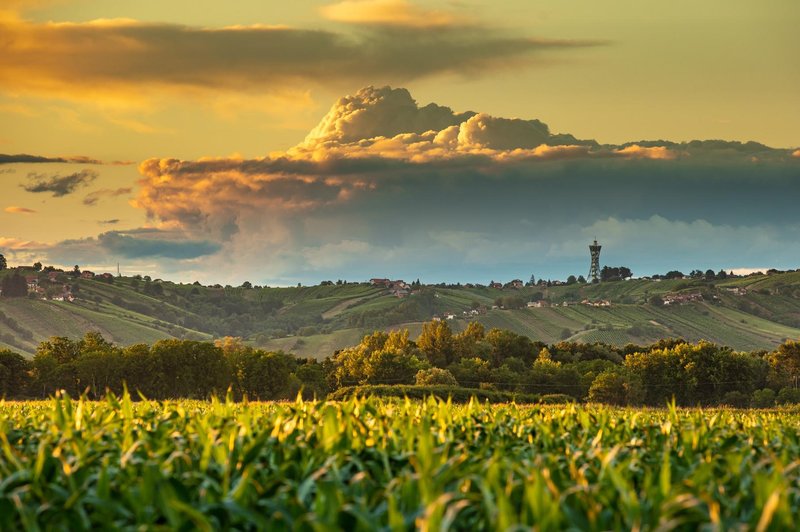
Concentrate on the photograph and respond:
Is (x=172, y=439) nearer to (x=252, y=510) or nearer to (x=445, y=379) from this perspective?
(x=252, y=510)

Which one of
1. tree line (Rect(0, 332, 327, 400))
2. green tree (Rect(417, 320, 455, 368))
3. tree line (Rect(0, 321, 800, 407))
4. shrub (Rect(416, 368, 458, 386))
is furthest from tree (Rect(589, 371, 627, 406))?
tree line (Rect(0, 332, 327, 400))

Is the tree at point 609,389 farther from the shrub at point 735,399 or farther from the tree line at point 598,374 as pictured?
the shrub at point 735,399

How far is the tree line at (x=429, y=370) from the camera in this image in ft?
457

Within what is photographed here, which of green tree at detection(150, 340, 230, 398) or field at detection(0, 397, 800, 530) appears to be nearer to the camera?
field at detection(0, 397, 800, 530)

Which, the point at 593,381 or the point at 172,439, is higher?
the point at 172,439

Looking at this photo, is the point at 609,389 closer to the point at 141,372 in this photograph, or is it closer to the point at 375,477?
the point at 141,372

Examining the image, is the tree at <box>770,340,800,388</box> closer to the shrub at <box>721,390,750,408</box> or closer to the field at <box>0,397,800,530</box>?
the shrub at <box>721,390,750,408</box>

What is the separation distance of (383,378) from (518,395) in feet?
159

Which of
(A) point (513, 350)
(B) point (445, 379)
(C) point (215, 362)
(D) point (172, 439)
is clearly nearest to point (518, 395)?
(B) point (445, 379)

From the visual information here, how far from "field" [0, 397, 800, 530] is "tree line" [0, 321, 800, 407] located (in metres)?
110

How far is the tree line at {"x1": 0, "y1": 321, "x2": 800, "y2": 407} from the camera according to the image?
139 meters

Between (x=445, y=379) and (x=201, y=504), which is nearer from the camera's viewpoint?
(x=201, y=504)

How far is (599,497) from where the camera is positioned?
952 cm

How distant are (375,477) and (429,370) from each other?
146025 millimetres
